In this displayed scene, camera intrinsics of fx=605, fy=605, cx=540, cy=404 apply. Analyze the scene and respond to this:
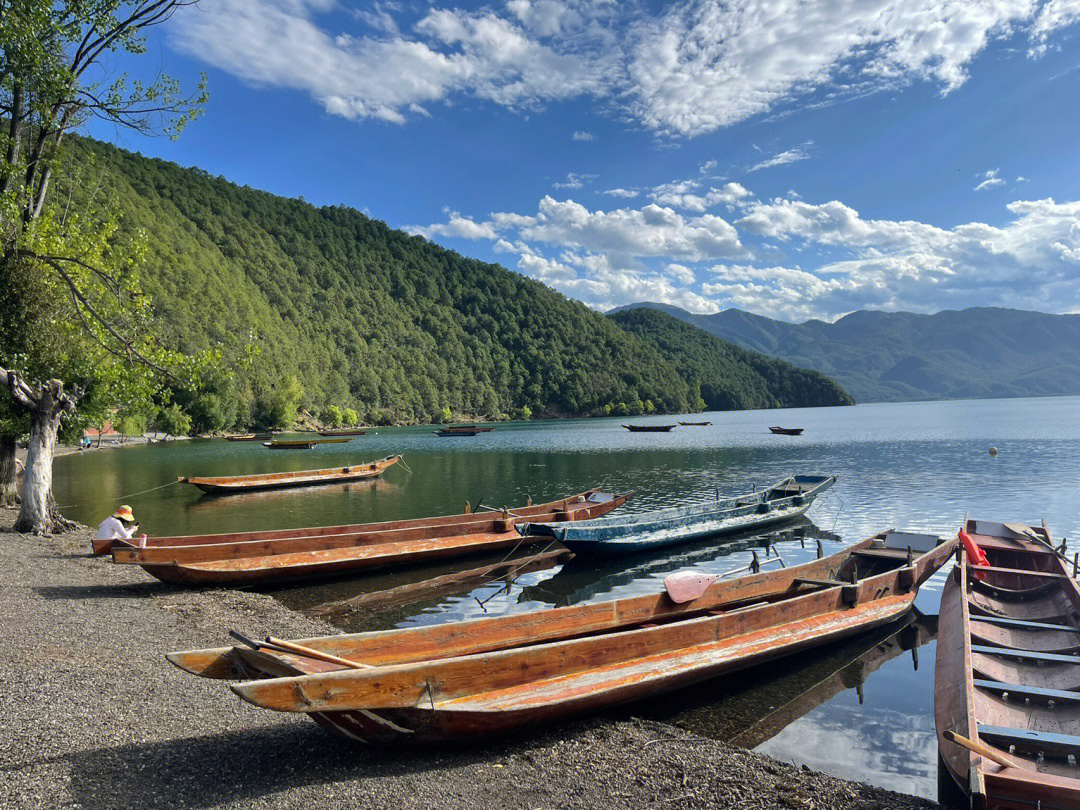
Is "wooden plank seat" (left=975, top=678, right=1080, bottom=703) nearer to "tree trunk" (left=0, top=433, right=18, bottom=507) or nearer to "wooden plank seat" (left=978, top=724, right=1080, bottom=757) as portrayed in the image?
"wooden plank seat" (left=978, top=724, right=1080, bottom=757)

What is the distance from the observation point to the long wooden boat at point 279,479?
32562 mm

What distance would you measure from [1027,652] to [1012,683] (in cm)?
104

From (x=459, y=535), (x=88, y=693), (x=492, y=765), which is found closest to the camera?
(x=492, y=765)

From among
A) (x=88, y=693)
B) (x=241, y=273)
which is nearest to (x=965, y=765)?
(x=88, y=693)

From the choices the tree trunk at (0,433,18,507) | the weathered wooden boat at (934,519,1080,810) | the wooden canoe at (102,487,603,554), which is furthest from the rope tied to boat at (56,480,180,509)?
the weathered wooden boat at (934,519,1080,810)

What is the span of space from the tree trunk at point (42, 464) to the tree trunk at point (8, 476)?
509 centimetres

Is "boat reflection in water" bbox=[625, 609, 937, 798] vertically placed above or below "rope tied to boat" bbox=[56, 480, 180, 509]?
below

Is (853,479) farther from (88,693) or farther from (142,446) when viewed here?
(142,446)

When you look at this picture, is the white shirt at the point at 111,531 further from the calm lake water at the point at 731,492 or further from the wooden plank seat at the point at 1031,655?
the wooden plank seat at the point at 1031,655

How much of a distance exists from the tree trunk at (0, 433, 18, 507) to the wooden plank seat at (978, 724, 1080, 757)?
90.3 feet

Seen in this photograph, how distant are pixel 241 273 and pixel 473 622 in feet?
611

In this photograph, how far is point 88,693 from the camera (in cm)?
717

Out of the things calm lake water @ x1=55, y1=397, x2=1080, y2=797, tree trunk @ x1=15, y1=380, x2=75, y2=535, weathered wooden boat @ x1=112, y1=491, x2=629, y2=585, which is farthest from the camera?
tree trunk @ x1=15, y1=380, x2=75, y2=535

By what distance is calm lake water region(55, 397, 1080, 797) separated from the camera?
8656mm
